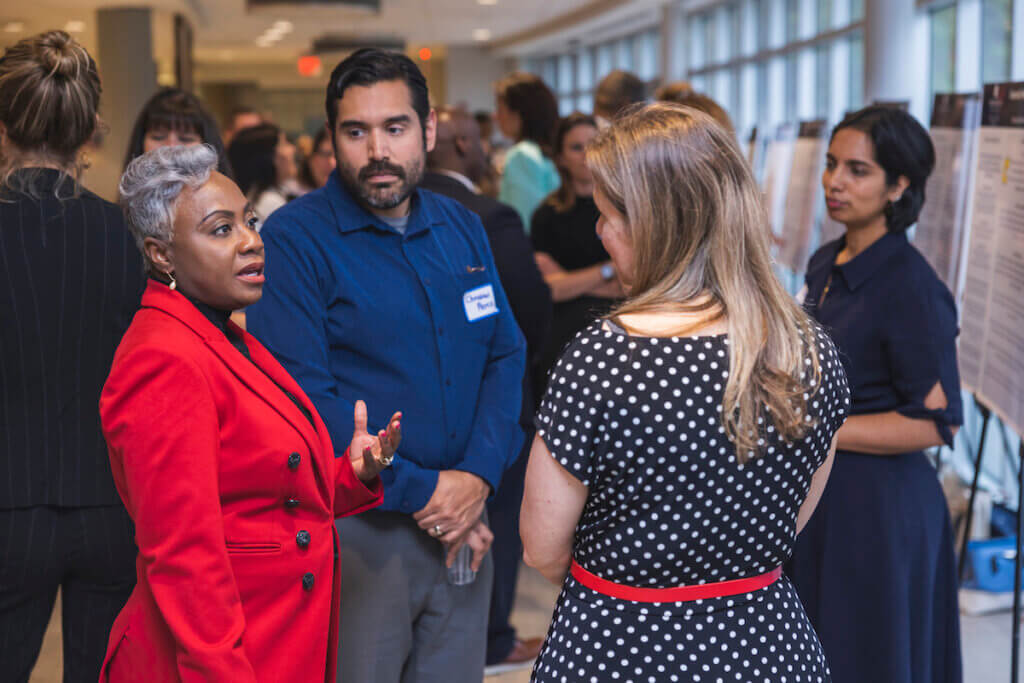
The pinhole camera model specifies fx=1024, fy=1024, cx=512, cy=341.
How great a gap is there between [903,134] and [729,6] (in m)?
10.4

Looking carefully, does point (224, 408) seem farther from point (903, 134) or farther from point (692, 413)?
point (903, 134)

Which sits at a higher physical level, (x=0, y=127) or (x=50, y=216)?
(x=0, y=127)

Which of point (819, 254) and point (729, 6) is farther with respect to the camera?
→ point (729, 6)

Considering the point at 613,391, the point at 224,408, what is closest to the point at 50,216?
the point at 224,408

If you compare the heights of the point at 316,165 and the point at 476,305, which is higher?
the point at 316,165

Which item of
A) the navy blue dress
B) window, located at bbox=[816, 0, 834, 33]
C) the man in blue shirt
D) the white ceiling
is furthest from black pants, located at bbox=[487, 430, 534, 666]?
the white ceiling

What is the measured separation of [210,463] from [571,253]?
2801 millimetres

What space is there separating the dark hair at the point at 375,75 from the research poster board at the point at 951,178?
2175 millimetres

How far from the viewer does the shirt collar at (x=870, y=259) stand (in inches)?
100

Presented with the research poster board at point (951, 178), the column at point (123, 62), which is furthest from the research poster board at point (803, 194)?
the column at point (123, 62)

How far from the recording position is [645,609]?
4.89 ft

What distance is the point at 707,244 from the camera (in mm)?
1464

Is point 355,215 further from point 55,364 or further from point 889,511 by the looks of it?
point 889,511

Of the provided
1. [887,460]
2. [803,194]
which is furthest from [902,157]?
[803,194]
